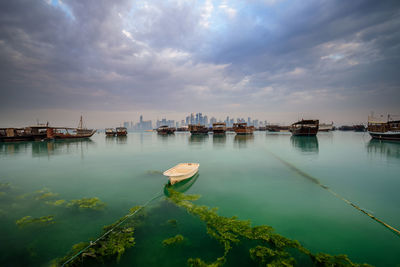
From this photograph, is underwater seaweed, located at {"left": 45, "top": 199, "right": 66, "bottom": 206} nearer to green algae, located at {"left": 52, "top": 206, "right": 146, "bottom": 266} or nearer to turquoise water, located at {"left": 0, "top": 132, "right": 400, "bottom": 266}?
turquoise water, located at {"left": 0, "top": 132, "right": 400, "bottom": 266}

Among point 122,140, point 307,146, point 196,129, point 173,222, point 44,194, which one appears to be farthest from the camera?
point 196,129

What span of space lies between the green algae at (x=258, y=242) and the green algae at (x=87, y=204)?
14.0 feet

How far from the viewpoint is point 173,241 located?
5.18 metres

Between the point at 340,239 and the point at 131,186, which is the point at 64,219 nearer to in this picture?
the point at 131,186

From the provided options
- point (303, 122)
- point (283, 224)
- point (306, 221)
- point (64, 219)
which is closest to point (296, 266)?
point (283, 224)

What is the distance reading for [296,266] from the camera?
419cm

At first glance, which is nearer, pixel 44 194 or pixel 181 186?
pixel 44 194

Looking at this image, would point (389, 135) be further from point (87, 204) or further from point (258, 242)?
point (87, 204)

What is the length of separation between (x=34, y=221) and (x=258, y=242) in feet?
27.1

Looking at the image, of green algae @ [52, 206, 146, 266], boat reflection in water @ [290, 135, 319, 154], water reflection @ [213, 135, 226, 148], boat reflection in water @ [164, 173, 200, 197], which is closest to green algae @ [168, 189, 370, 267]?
green algae @ [52, 206, 146, 266]

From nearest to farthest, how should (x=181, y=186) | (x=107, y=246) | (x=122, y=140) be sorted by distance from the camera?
(x=107, y=246), (x=181, y=186), (x=122, y=140)

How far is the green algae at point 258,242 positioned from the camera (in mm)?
4332

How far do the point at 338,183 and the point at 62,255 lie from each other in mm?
14348

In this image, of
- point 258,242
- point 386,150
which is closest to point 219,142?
point 386,150
